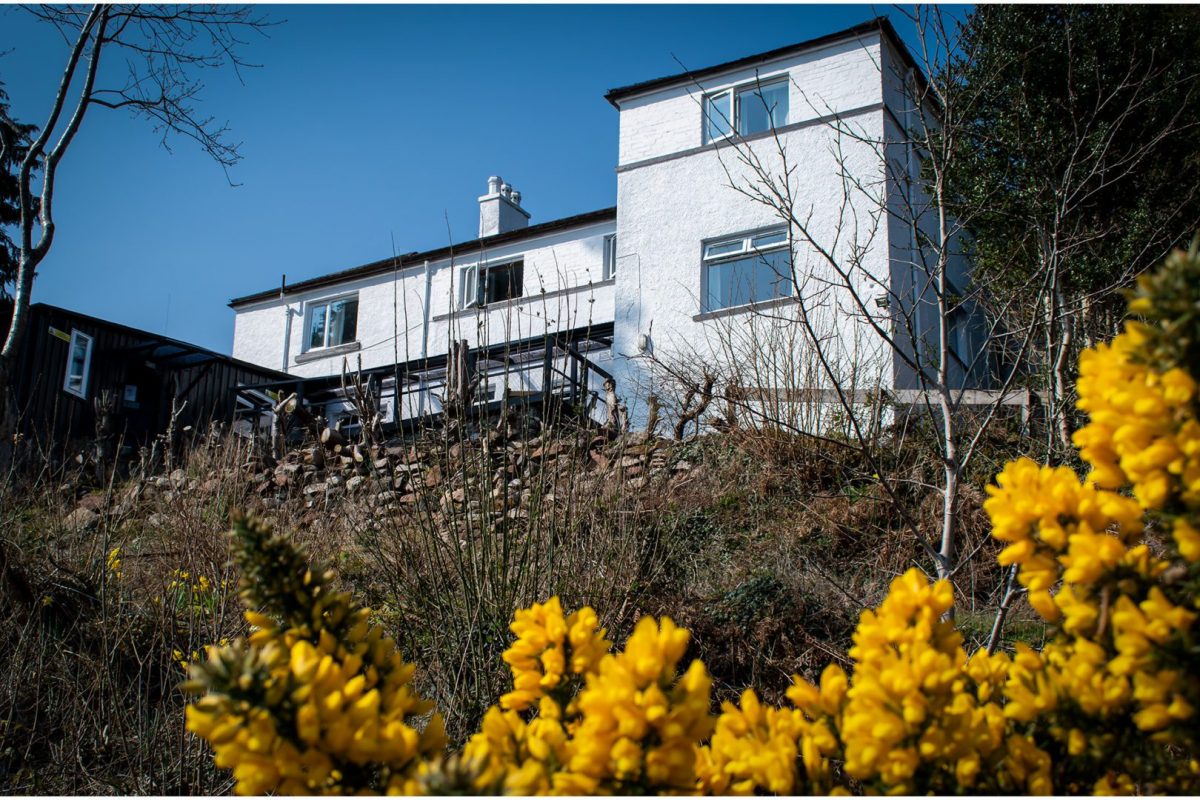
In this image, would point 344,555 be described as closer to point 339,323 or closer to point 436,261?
point 436,261

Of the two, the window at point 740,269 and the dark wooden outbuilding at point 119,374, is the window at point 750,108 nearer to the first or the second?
the window at point 740,269

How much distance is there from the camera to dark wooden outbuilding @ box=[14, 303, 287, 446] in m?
15.4

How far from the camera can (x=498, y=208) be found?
17844mm

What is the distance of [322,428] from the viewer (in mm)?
11688

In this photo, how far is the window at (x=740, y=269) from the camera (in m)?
11.6

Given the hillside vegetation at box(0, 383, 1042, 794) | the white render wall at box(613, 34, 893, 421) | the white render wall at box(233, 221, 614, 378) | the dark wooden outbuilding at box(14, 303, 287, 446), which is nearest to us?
the hillside vegetation at box(0, 383, 1042, 794)

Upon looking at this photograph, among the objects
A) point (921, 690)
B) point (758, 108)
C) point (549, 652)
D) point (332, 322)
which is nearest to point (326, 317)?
point (332, 322)

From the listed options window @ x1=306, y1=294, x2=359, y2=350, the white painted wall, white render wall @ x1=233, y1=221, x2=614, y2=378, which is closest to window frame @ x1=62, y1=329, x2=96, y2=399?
white render wall @ x1=233, y1=221, x2=614, y2=378

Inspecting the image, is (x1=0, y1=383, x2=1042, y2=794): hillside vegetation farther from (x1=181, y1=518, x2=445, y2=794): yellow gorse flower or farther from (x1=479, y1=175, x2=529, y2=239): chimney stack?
(x1=479, y1=175, x2=529, y2=239): chimney stack

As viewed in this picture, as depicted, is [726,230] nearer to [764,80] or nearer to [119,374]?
[764,80]

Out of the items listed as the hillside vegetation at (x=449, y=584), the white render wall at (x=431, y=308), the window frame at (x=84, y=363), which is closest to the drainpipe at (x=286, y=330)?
the white render wall at (x=431, y=308)

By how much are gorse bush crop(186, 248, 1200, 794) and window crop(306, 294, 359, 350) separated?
17111mm

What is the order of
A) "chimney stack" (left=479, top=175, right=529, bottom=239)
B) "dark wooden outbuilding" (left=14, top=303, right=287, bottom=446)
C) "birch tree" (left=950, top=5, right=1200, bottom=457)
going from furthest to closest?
1. "chimney stack" (left=479, top=175, right=529, bottom=239)
2. "dark wooden outbuilding" (left=14, top=303, right=287, bottom=446)
3. "birch tree" (left=950, top=5, right=1200, bottom=457)

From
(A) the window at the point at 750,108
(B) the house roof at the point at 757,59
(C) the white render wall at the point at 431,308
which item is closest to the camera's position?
(B) the house roof at the point at 757,59
